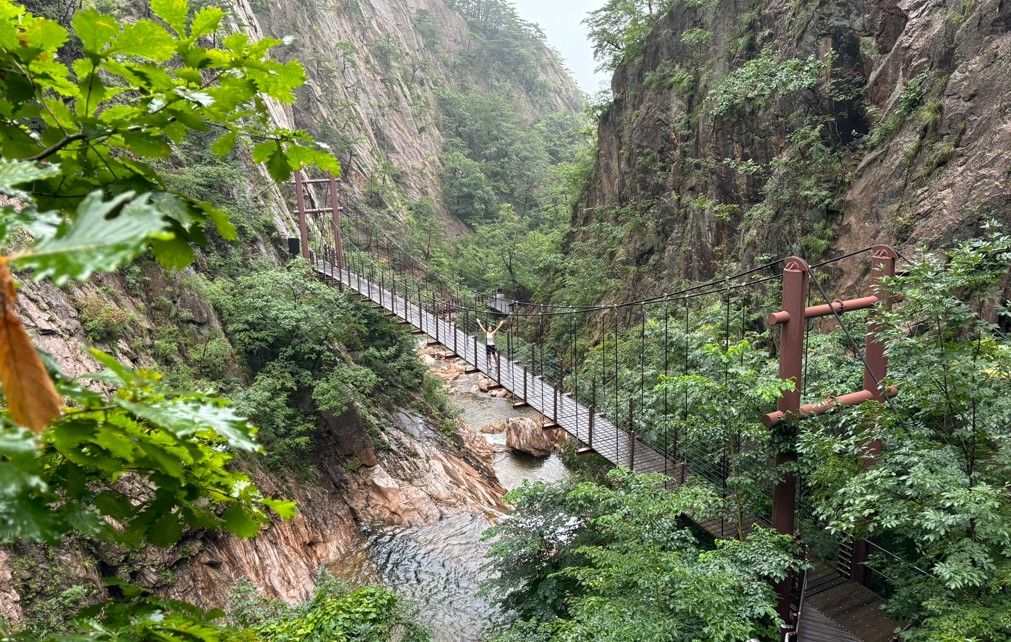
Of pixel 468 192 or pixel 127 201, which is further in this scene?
pixel 468 192

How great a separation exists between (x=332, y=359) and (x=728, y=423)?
21.3ft

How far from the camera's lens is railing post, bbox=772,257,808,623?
495cm

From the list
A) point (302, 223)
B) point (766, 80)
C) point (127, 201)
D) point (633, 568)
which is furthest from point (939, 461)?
point (302, 223)

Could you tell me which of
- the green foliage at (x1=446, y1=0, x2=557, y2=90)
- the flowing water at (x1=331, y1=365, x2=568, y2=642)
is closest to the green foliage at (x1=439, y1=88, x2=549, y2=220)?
the green foliage at (x1=446, y1=0, x2=557, y2=90)

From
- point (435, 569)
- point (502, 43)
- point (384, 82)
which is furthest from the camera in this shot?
point (502, 43)

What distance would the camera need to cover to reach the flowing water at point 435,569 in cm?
719

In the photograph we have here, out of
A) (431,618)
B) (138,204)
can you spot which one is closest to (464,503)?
(431,618)

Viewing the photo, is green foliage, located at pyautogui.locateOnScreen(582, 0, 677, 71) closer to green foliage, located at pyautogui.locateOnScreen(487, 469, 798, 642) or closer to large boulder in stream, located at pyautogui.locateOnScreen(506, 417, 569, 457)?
large boulder in stream, located at pyautogui.locateOnScreen(506, 417, 569, 457)

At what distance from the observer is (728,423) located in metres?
5.07

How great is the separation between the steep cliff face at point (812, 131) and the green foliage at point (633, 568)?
3195 millimetres

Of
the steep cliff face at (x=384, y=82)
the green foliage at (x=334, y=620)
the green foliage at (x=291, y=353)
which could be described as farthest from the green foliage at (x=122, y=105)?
the steep cliff face at (x=384, y=82)

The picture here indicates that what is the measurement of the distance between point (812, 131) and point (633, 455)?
571 cm

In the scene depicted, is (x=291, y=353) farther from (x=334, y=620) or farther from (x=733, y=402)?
(x=733, y=402)

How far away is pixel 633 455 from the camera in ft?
21.0
